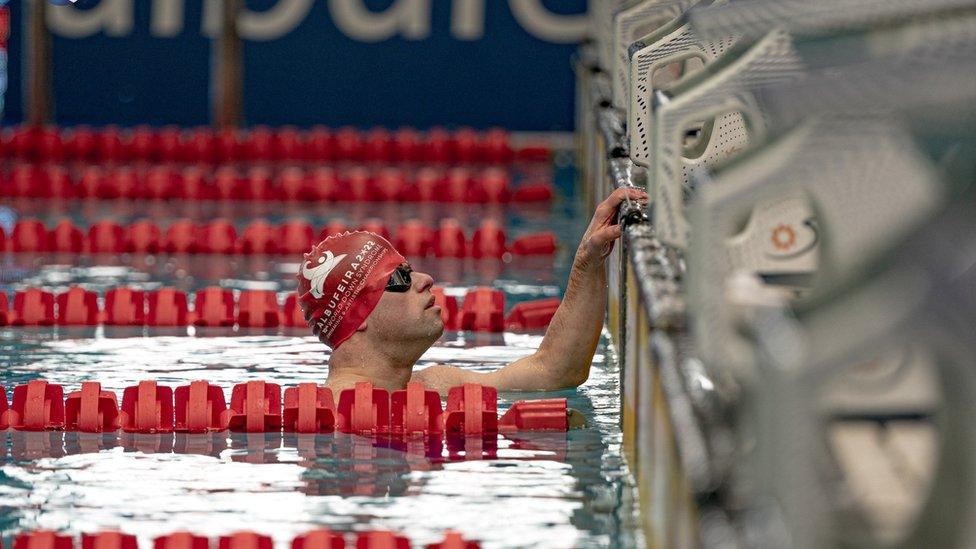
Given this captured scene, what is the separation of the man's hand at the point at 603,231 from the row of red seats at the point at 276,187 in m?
6.32

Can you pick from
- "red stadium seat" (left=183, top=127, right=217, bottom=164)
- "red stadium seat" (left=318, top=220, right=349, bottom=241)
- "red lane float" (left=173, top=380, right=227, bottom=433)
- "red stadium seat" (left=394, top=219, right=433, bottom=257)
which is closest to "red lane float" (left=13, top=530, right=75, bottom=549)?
"red lane float" (left=173, top=380, right=227, bottom=433)

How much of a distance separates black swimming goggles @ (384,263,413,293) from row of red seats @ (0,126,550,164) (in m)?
8.39

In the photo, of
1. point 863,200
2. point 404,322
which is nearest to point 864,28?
point 863,200

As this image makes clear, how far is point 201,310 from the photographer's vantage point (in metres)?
7.59

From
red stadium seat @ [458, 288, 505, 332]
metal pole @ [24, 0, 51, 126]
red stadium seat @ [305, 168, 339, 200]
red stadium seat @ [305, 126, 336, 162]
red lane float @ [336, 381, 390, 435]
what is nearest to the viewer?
red lane float @ [336, 381, 390, 435]

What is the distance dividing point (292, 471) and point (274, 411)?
0.60 m

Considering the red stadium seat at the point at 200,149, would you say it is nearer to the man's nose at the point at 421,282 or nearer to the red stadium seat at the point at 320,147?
the red stadium seat at the point at 320,147

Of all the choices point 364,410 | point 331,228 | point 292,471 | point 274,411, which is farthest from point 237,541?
point 331,228

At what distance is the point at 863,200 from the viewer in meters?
3.55

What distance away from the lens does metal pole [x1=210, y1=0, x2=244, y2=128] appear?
1502 cm

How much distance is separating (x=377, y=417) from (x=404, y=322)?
11.5 inches

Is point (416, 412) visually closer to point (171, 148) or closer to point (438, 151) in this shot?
point (438, 151)

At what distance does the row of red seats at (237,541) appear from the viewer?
158 inches

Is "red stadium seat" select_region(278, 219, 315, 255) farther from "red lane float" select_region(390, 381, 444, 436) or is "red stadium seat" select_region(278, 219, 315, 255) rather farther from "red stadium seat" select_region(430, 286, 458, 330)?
"red lane float" select_region(390, 381, 444, 436)
